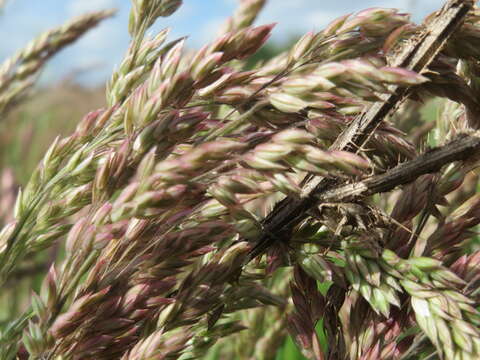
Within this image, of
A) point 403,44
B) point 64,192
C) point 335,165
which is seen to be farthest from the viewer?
point 64,192

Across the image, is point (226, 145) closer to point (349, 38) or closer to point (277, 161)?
point (277, 161)

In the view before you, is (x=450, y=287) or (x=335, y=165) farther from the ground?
(x=335, y=165)

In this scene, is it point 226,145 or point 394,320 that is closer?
point 226,145

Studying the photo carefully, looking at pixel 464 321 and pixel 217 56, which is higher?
pixel 217 56

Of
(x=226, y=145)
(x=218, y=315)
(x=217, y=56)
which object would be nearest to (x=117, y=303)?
(x=218, y=315)

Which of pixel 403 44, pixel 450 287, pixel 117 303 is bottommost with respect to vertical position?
pixel 450 287

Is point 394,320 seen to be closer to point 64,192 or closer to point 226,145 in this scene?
point 226,145

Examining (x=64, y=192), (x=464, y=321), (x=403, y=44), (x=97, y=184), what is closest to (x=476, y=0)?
(x=403, y=44)

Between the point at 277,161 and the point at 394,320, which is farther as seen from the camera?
the point at 394,320

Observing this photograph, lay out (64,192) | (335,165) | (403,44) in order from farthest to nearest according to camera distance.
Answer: (64,192), (403,44), (335,165)
